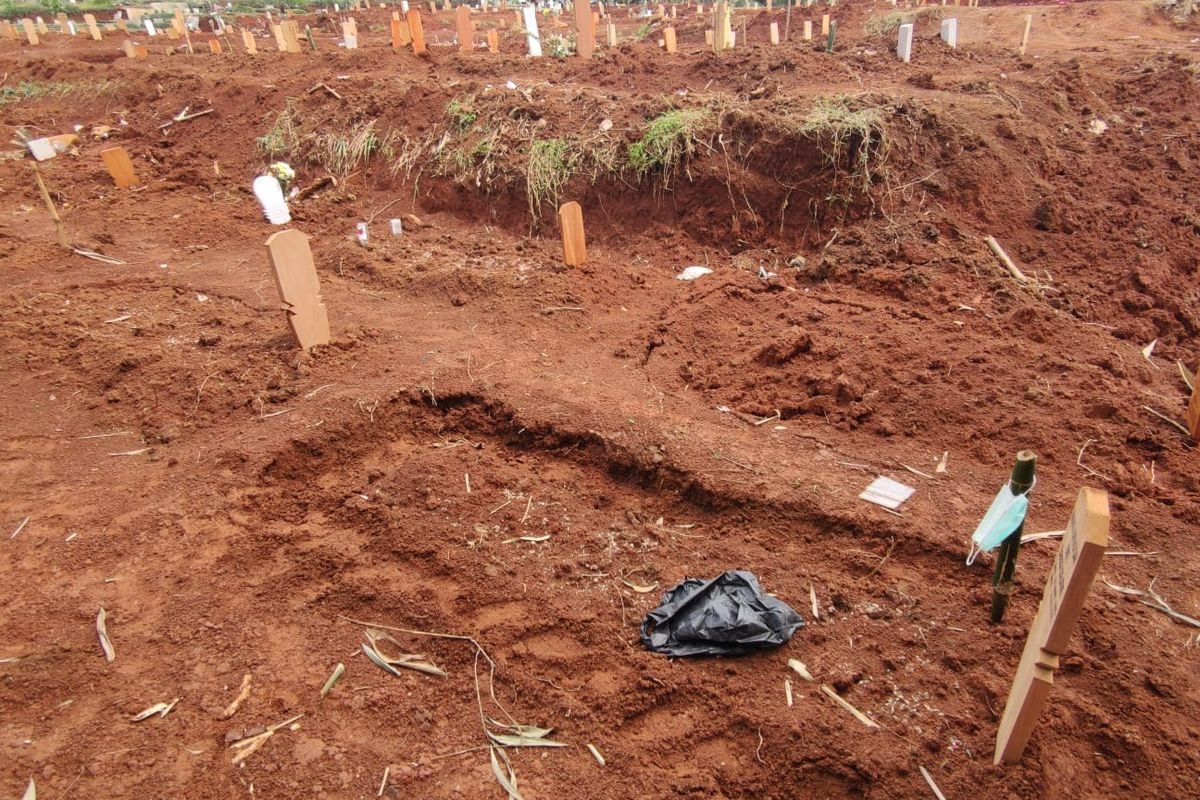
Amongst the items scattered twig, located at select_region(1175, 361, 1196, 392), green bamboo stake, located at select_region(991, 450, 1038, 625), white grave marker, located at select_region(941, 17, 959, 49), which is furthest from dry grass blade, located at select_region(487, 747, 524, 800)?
white grave marker, located at select_region(941, 17, 959, 49)

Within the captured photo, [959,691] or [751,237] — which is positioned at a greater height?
[751,237]

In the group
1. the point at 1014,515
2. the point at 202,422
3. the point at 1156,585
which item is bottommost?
the point at 1156,585

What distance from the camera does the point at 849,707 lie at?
90.8 inches

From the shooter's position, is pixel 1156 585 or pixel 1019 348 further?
pixel 1019 348

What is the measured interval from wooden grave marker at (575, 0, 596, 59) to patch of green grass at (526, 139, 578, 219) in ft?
12.9

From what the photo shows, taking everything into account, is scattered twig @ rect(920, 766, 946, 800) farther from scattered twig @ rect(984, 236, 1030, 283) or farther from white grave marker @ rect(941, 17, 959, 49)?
white grave marker @ rect(941, 17, 959, 49)

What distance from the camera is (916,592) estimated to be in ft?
8.95

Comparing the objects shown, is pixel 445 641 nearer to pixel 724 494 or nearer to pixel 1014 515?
pixel 724 494

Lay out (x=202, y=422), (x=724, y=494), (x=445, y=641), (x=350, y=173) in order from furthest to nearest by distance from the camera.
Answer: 1. (x=350, y=173)
2. (x=202, y=422)
3. (x=724, y=494)
4. (x=445, y=641)

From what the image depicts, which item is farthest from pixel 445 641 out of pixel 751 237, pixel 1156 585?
pixel 751 237

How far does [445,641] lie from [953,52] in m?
11.0

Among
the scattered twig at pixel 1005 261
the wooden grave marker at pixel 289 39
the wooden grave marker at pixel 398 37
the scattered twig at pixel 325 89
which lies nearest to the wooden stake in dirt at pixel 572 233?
the scattered twig at pixel 1005 261

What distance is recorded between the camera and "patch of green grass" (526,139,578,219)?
6711mm

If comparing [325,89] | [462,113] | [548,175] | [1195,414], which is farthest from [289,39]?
[1195,414]
